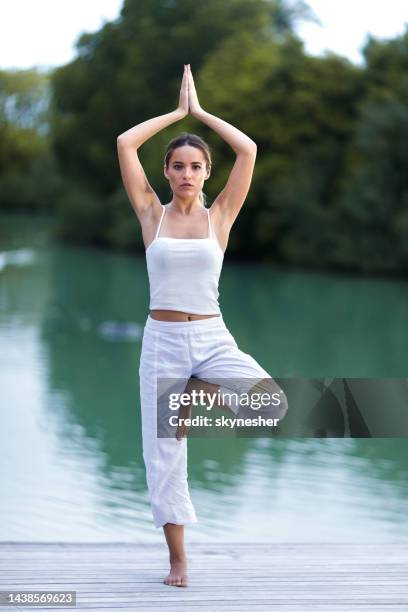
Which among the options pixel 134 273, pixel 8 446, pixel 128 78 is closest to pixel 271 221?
pixel 134 273

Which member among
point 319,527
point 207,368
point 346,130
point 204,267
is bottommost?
point 319,527

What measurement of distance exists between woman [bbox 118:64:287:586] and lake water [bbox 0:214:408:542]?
2.77 metres

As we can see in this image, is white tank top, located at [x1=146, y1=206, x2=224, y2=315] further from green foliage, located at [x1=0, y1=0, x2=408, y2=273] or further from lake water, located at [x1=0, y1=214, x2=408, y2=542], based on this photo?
green foliage, located at [x1=0, y1=0, x2=408, y2=273]

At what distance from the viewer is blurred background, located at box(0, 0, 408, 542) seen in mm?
8141

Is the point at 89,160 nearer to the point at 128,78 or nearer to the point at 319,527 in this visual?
the point at 128,78

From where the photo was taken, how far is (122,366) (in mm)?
14109

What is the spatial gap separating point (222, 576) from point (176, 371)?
757 millimetres

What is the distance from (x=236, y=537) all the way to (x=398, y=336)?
11.2 m

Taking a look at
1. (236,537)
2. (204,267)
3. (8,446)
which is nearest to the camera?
(204,267)

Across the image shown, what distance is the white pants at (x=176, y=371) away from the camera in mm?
3742

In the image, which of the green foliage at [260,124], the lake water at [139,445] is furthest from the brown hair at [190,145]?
the green foliage at [260,124]

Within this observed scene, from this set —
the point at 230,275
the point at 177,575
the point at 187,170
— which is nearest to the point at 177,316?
the point at 187,170

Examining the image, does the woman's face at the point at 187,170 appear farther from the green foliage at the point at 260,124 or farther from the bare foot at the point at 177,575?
the green foliage at the point at 260,124

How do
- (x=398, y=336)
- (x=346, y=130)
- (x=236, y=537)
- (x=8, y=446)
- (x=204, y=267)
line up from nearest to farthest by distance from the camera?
1. (x=204, y=267)
2. (x=236, y=537)
3. (x=8, y=446)
4. (x=398, y=336)
5. (x=346, y=130)
